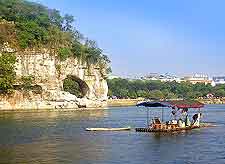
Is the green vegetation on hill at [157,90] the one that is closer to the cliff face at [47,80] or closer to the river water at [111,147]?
the cliff face at [47,80]

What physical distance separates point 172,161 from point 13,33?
71.8 meters

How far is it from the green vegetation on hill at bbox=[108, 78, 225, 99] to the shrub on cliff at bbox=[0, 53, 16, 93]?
7492 centimetres

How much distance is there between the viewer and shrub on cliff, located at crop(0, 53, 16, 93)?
3327 inches

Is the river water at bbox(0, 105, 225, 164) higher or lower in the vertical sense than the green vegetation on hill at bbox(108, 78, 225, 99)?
lower

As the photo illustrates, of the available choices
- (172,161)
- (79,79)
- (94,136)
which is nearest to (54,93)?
(79,79)

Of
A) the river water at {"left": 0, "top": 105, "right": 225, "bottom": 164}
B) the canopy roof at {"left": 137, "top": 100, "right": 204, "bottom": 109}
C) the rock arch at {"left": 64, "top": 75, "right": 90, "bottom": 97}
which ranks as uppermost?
the rock arch at {"left": 64, "top": 75, "right": 90, "bottom": 97}

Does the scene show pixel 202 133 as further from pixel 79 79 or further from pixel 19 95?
pixel 79 79

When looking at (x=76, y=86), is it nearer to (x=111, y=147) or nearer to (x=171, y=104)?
(x=171, y=104)

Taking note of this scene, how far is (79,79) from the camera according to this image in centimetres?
10225

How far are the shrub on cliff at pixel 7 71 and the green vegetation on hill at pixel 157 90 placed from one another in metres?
74.9

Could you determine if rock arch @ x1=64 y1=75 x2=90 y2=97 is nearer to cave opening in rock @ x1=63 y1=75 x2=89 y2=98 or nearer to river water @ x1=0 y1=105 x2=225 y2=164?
cave opening in rock @ x1=63 y1=75 x2=89 y2=98

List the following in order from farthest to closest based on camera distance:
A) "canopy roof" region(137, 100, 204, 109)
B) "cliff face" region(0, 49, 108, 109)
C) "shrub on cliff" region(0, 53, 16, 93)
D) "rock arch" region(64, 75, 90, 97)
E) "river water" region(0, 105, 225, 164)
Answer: "rock arch" region(64, 75, 90, 97), "cliff face" region(0, 49, 108, 109), "shrub on cliff" region(0, 53, 16, 93), "canopy roof" region(137, 100, 204, 109), "river water" region(0, 105, 225, 164)

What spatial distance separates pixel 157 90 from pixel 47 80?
277 ft

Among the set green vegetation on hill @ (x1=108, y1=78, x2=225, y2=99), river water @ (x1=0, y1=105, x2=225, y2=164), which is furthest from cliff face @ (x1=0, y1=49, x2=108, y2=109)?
green vegetation on hill @ (x1=108, y1=78, x2=225, y2=99)
